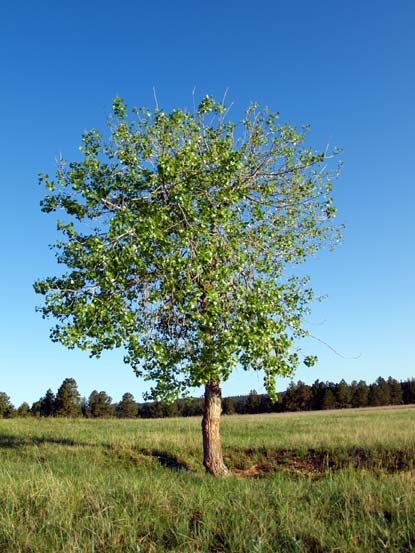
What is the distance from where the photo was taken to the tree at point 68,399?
8400cm

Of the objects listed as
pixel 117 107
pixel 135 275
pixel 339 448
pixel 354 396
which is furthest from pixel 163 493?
pixel 354 396

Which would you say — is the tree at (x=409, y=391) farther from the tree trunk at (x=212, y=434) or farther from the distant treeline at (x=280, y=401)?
the tree trunk at (x=212, y=434)

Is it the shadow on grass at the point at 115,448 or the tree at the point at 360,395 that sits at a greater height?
the tree at the point at 360,395

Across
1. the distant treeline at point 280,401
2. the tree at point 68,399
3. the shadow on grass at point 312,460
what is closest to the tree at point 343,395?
the distant treeline at point 280,401

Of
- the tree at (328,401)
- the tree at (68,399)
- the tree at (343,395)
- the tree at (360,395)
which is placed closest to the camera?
the tree at (68,399)

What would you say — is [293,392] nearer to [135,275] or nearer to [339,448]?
[339,448]

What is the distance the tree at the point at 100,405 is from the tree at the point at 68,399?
9438 millimetres

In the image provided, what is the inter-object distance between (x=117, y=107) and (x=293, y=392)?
105 m

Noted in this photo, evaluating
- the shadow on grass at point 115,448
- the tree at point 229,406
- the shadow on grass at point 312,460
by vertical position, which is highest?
the tree at point 229,406

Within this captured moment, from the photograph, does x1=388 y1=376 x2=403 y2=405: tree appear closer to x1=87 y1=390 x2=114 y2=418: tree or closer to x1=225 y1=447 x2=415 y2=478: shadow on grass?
x1=87 y1=390 x2=114 y2=418: tree

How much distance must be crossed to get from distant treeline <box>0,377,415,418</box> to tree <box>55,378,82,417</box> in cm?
121

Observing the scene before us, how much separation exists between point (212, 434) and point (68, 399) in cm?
7260

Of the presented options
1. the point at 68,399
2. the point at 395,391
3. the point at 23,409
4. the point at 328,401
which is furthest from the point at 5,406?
the point at 395,391

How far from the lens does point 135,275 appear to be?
17.2 m
